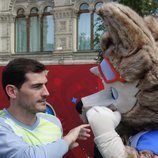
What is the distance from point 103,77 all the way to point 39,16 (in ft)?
39.0

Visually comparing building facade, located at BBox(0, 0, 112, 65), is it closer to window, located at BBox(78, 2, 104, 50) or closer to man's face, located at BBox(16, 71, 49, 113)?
window, located at BBox(78, 2, 104, 50)

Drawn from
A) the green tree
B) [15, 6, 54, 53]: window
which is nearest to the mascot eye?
the green tree

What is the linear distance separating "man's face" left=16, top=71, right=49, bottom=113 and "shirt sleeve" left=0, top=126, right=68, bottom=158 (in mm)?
132

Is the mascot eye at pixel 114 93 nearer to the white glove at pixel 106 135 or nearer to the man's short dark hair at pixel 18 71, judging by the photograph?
the white glove at pixel 106 135

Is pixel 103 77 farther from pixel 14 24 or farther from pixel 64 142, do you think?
pixel 14 24

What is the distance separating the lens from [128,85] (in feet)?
5.93

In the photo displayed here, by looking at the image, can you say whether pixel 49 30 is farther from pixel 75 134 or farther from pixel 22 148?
pixel 22 148

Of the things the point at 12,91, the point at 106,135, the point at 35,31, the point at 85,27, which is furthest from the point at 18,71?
the point at 35,31

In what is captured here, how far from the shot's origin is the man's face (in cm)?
167

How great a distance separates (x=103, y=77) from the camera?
1.90m

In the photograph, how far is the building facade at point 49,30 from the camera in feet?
41.4

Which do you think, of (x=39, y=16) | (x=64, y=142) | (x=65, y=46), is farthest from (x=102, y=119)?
(x=39, y=16)

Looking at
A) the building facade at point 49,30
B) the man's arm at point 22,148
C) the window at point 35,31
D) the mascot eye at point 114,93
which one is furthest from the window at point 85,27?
the man's arm at point 22,148

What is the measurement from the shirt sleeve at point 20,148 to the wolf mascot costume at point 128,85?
0.76 feet
